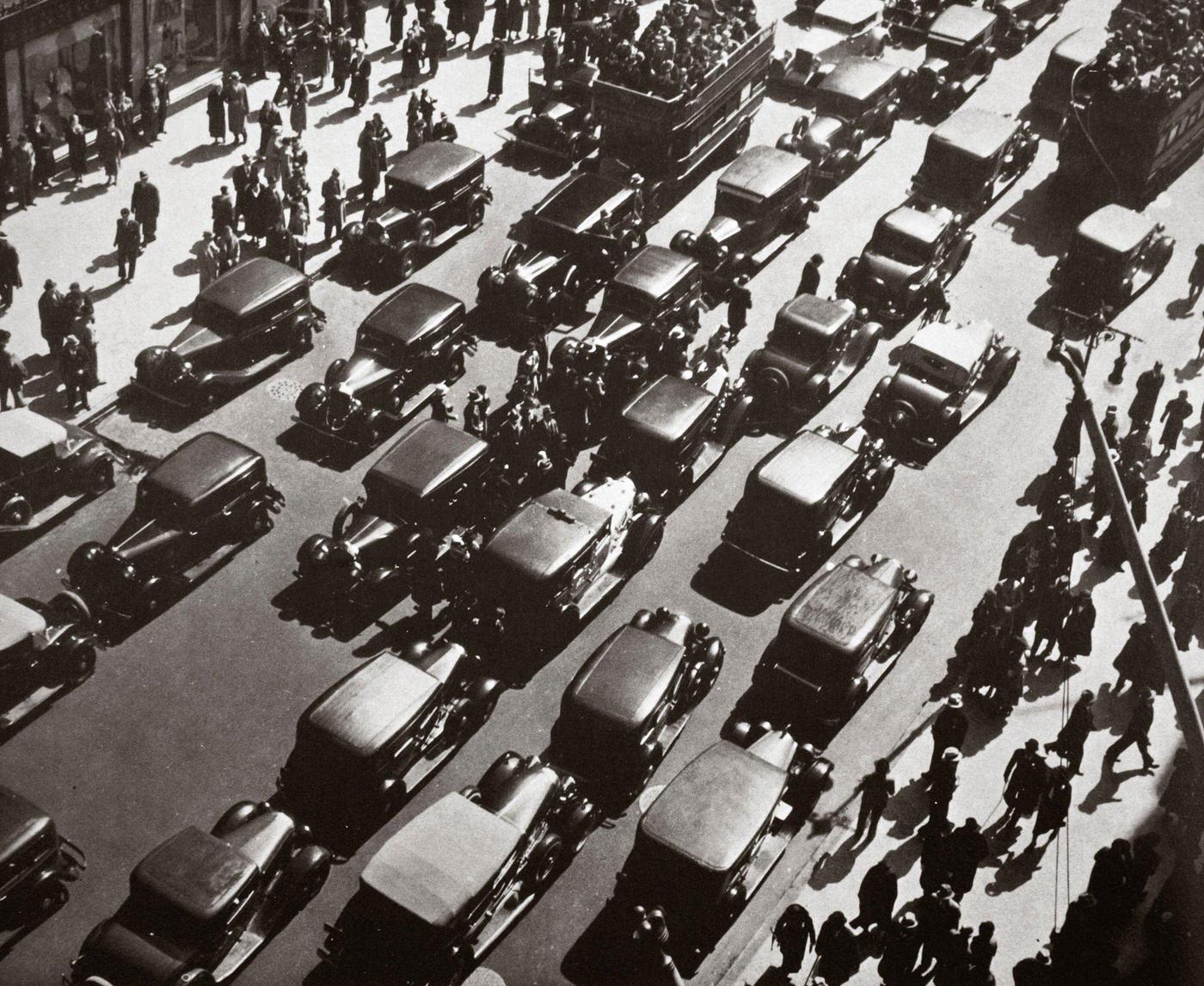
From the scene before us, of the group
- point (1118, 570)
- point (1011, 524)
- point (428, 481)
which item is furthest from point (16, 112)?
point (1118, 570)

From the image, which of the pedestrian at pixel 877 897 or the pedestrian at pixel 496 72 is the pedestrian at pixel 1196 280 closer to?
the pedestrian at pixel 496 72

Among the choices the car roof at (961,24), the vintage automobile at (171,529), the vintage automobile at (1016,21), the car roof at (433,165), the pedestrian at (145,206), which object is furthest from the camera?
the vintage automobile at (1016,21)

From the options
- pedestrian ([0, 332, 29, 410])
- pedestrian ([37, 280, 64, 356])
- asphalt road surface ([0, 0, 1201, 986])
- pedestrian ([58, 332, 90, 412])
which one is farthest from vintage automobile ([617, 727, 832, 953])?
pedestrian ([37, 280, 64, 356])

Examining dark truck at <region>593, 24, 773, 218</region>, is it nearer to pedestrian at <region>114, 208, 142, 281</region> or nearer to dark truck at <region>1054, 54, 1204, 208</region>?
dark truck at <region>1054, 54, 1204, 208</region>

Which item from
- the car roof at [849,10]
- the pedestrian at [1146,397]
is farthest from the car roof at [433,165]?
the pedestrian at [1146,397]

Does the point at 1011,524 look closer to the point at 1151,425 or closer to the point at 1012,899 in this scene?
the point at 1151,425

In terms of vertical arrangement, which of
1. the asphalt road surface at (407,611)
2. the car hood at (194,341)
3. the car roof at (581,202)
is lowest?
the asphalt road surface at (407,611)

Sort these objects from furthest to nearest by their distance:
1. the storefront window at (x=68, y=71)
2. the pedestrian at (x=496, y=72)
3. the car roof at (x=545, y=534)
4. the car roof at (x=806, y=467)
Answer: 1. the pedestrian at (x=496, y=72)
2. the storefront window at (x=68, y=71)
3. the car roof at (x=806, y=467)
4. the car roof at (x=545, y=534)
